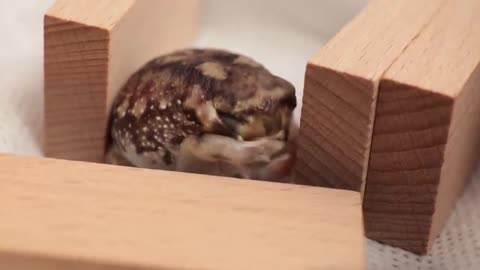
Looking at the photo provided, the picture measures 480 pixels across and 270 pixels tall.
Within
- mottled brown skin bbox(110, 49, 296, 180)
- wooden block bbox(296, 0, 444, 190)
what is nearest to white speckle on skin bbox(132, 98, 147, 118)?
mottled brown skin bbox(110, 49, 296, 180)

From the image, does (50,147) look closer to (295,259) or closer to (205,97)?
(205,97)

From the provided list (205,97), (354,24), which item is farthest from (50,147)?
(354,24)

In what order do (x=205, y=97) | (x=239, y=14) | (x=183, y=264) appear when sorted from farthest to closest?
(x=239, y=14)
(x=205, y=97)
(x=183, y=264)

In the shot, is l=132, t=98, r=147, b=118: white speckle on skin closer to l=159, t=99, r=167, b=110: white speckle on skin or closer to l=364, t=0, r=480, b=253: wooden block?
l=159, t=99, r=167, b=110: white speckle on skin

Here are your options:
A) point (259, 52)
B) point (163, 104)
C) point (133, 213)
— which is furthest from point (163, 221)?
point (259, 52)

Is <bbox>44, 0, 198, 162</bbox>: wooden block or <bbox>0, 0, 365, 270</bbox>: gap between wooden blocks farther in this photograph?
<bbox>44, 0, 198, 162</bbox>: wooden block

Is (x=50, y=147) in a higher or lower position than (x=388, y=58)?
lower
